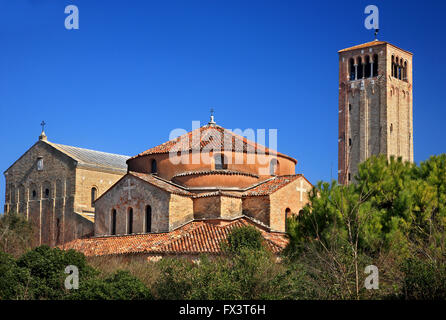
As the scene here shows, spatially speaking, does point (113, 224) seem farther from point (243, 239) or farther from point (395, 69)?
point (395, 69)

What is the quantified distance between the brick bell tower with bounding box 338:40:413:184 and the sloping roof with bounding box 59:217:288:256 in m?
25.9

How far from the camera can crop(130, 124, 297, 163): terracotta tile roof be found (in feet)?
93.6

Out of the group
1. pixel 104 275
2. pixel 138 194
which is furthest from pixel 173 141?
pixel 104 275

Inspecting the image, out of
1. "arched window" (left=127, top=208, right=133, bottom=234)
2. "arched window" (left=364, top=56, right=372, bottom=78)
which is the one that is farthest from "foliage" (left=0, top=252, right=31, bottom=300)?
"arched window" (left=364, top=56, right=372, bottom=78)

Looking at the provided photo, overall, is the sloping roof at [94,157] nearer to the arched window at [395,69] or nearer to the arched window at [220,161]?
the arched window at [220,161]

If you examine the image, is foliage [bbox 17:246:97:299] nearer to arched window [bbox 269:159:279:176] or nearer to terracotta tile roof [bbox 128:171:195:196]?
terracotta tile roof [bbox 128:171:195:196]

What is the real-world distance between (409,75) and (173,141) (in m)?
29.5

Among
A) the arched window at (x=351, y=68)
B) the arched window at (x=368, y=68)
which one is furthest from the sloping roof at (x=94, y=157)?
the arched window at (x=368, y=68)

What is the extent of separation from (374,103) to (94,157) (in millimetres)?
22954

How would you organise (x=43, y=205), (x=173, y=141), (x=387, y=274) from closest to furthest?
1. (x=387, y=274)
2. (x=173, y=141)
3. (x=43, y=205)

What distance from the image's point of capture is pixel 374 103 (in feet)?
164

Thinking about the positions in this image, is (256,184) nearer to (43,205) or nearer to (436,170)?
(436,170)

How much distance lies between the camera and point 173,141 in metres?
30.2
